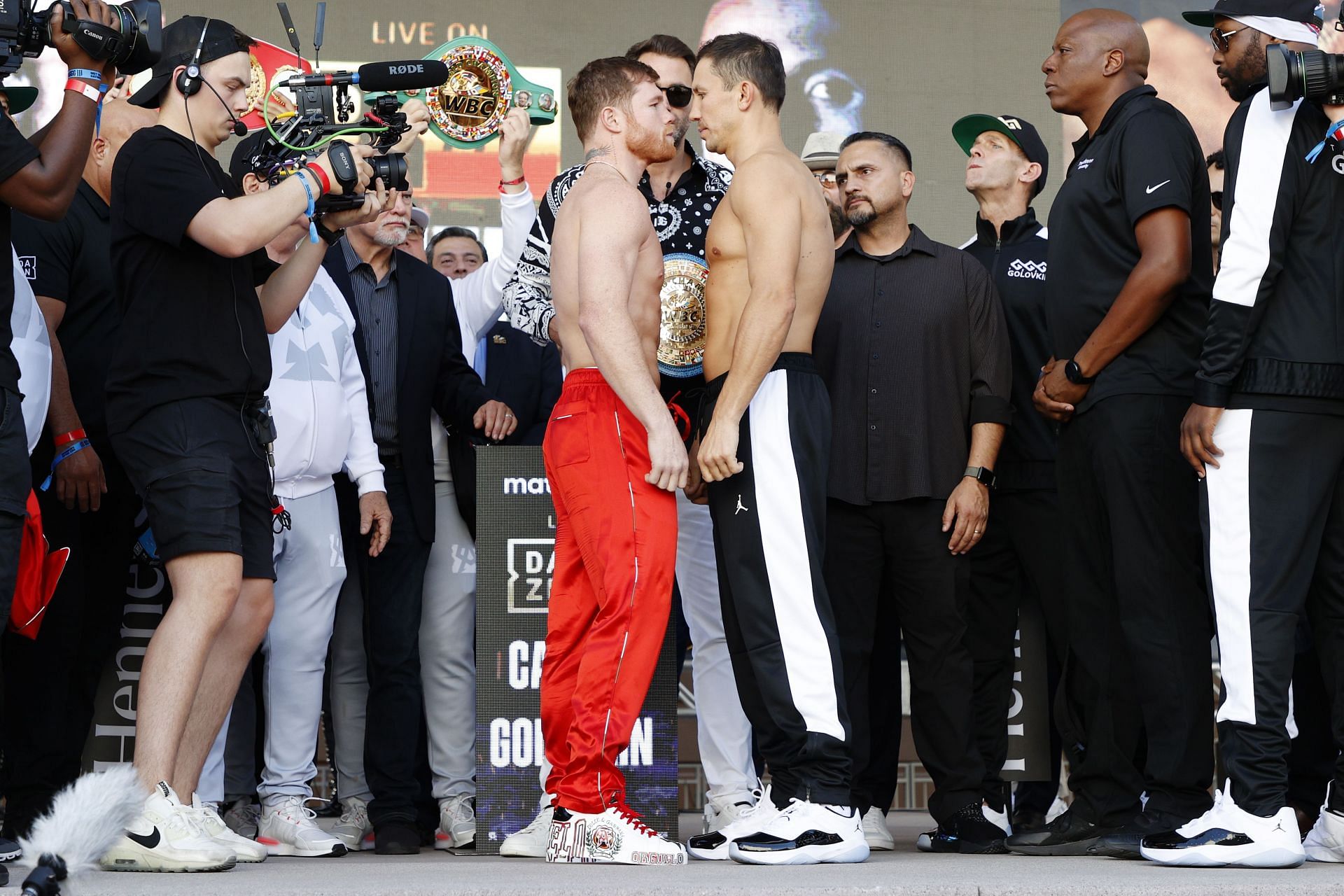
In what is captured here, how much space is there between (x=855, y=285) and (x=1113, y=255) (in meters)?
0.77

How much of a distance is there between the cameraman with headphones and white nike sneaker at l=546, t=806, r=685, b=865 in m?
1.32

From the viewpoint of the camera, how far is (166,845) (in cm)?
310

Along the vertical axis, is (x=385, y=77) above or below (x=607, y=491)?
above

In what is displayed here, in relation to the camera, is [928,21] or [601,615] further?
[928,21]

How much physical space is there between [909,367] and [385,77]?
164 centimetres

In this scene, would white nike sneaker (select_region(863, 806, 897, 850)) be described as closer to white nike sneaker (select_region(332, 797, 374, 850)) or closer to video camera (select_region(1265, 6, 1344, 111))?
white nike sneaker (select_region(332, 797, 374, 850))

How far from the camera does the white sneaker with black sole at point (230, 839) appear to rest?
3373mm

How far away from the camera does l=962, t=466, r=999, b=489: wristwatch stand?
4.10 metres

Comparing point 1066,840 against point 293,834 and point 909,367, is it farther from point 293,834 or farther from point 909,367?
point 293,834

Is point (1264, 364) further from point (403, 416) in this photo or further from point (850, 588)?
point (403, 416)

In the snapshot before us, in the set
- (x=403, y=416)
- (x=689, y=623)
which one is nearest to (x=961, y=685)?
(x=689, y=623)

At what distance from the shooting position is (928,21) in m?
7.77

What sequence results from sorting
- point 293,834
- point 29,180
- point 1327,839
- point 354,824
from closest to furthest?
point 29,180, point 1327,839, point 293,834, point 354,824

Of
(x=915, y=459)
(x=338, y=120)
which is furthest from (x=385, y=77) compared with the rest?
(x=915, y=459)
